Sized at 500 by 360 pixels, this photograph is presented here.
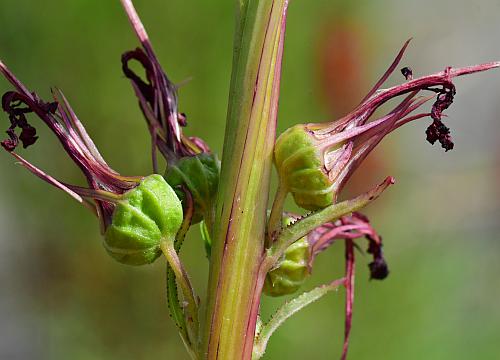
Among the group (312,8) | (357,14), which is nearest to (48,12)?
(312,8)

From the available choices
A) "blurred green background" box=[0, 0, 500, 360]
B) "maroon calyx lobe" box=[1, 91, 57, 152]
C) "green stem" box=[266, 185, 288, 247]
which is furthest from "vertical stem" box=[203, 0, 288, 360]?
"blurred green background" box=[0, 0, 500, 360]

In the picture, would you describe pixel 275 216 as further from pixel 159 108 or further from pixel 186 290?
pixel 159 108

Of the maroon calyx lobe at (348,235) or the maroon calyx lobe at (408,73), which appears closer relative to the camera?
the maroon calyx lobe at (408,73)

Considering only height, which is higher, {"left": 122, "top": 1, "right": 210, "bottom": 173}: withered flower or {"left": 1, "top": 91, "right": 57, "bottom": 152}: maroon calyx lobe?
{"left": 1, "top": 91, "right": 57, "bottom": 152}: maroon calyx lobe

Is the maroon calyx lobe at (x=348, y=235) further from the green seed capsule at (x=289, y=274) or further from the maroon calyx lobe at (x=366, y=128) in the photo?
the maroon calyx lobe at (x=366, y=128)

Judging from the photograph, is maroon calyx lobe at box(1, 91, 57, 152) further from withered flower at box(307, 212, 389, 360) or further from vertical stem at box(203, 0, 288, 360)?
withered flower at box(307, 212, 389, 360)

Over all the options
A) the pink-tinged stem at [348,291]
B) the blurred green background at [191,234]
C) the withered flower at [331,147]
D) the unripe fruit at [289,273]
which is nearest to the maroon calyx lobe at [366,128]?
the withered flower at [331,147]

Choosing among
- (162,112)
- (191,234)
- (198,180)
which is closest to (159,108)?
(162,112)
